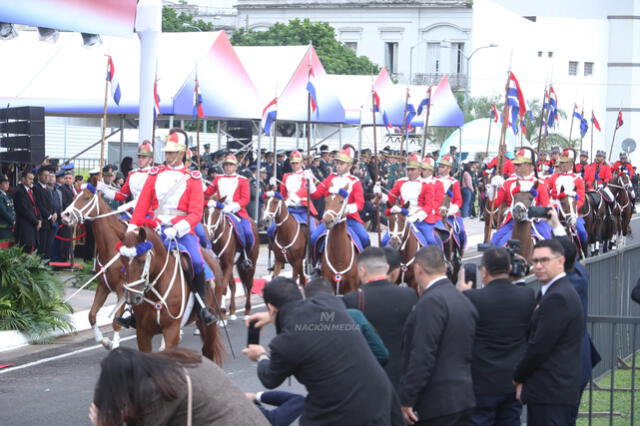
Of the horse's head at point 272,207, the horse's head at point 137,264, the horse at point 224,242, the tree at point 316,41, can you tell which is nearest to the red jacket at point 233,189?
the horse's head at point 272,207

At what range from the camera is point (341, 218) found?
1523 cm

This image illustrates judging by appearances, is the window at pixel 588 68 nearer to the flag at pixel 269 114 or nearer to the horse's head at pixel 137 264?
the flag at pixel 269 114

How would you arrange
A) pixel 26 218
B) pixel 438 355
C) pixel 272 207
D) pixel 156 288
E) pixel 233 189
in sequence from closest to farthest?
1. pixel 438 355
2. pixel 156 288
3. pixel 233 189
4. pixel 272 207
5. pixel 26 218

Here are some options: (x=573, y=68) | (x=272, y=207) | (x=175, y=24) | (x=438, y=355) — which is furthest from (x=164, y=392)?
(x=573, y=68)

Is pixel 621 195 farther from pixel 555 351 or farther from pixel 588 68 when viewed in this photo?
pixel 588 68

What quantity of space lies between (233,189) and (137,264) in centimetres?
693

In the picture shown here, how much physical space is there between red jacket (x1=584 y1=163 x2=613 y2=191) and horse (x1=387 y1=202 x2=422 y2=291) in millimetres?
12071

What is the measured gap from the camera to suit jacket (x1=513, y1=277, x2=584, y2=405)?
24.3 ft

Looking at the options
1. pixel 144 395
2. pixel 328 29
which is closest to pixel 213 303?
pixel 144 395

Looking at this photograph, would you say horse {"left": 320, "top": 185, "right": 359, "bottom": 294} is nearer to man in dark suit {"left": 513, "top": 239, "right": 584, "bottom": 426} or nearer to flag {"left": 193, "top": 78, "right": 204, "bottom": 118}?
flag {"left": 193, "top": 78, "right": 204, "bottom": 118}

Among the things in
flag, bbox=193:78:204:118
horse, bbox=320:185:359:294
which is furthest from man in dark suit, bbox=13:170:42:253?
horse, bbox=320:185:359:294

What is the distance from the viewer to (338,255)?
15.1 metres

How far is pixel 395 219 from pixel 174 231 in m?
5.82

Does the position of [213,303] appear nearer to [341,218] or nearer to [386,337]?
[341,218]
